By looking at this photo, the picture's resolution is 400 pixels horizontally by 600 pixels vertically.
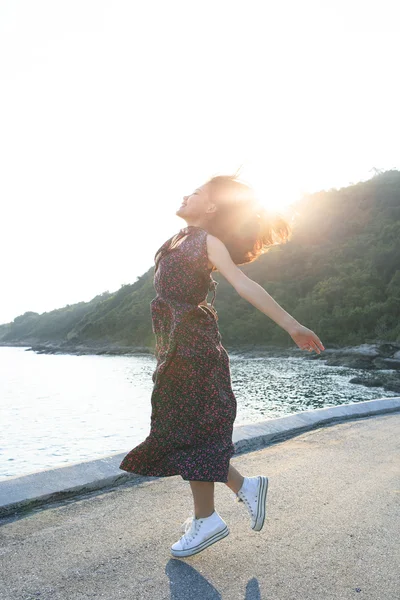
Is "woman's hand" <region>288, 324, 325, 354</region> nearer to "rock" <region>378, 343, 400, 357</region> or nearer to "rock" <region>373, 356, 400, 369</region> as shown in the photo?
"rock" <region>373, 356, 400, 369</region>

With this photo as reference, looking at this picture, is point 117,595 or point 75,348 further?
point 75,348

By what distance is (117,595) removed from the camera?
172 cm

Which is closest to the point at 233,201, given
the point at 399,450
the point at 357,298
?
the point at 399,450

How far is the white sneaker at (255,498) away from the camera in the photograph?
7.14 feet

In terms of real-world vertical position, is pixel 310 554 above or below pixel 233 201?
below

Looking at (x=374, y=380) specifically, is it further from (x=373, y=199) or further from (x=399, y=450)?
(x=373, y=199)

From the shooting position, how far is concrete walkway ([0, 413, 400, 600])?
1.78m

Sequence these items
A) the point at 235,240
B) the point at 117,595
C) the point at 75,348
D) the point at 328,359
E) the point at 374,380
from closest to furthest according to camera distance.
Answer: the point at 117,595
the point at 235,240
the point at 374,380
the point at 328,359
the point at 75,348

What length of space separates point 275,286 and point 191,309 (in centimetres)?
5050

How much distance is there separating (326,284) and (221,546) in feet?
155

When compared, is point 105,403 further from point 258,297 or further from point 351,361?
point 258,297

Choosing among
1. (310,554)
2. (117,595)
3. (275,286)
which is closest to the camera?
(117,595)

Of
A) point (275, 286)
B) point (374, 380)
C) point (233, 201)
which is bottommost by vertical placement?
point (374, 380)

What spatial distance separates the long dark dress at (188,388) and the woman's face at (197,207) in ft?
0.37
